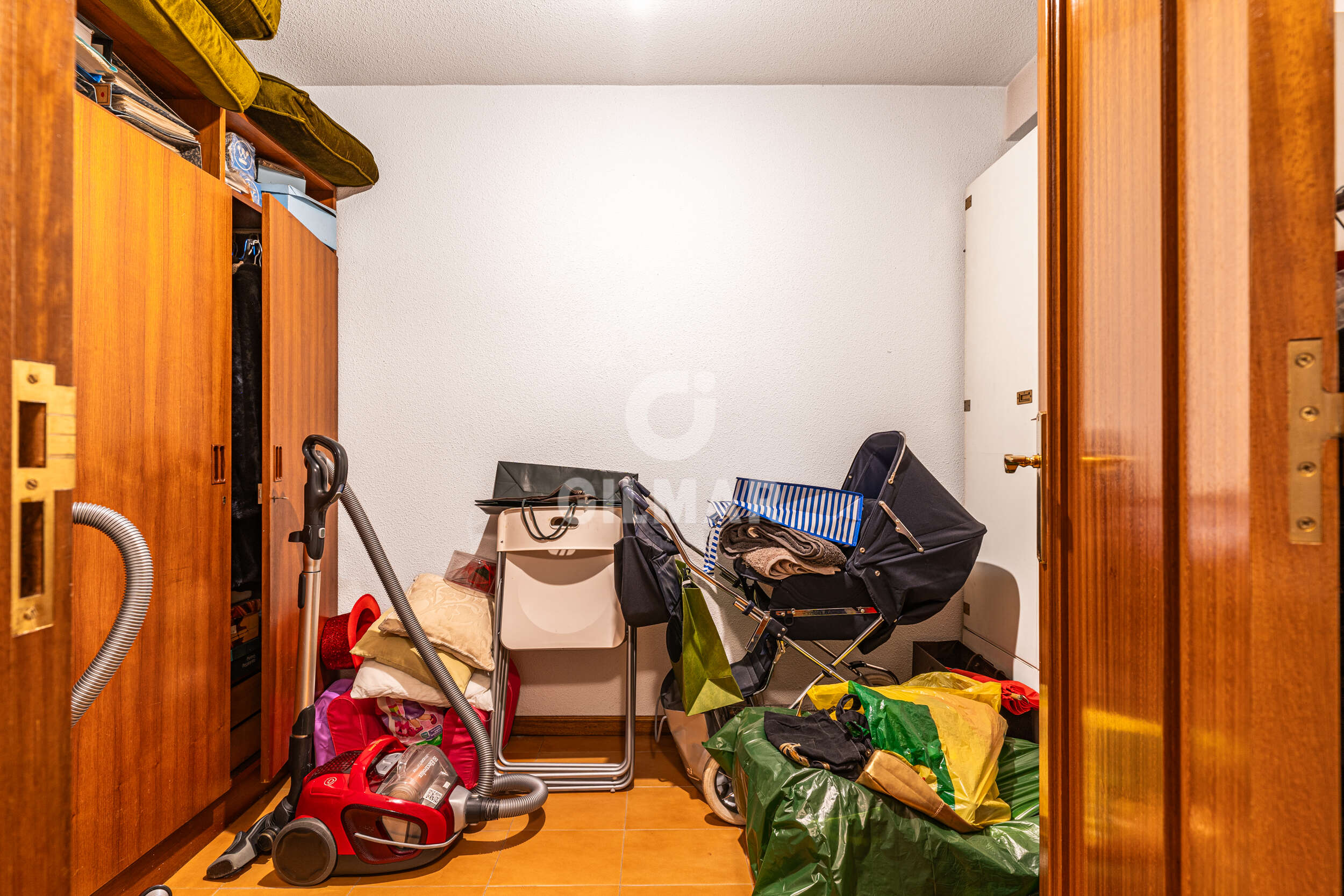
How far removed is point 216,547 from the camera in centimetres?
199

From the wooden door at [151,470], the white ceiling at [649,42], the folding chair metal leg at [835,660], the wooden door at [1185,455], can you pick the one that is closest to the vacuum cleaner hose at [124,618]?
the wooden door at [151,470]

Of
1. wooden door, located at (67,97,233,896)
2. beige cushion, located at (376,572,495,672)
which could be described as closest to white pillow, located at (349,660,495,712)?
beige cushion, located at (376,572,495,672)

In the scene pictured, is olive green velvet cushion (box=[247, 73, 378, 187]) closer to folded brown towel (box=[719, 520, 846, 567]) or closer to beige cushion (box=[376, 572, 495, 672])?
beige cushion (box=[376, 572, 495, 672])

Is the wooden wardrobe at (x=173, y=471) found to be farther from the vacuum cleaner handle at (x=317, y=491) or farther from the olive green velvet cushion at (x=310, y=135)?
the vacuum cleaner handle at (x=317, y=491)

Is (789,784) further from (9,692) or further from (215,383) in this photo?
(215,383)

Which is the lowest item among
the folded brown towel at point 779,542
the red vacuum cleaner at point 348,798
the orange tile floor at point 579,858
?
the orange tile floor at point 579,858

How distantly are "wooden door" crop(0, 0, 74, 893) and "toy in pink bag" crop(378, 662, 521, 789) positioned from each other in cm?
187

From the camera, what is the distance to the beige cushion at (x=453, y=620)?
2244mm

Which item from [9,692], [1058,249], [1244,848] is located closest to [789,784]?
[1244,848]

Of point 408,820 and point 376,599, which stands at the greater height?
point 376,599

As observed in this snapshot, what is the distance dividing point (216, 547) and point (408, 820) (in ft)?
3.19

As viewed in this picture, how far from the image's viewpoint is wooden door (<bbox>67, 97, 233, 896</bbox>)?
5.04 ft

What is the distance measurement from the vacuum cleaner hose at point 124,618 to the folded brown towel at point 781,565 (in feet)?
5.29

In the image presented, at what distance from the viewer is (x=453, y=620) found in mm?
2312
